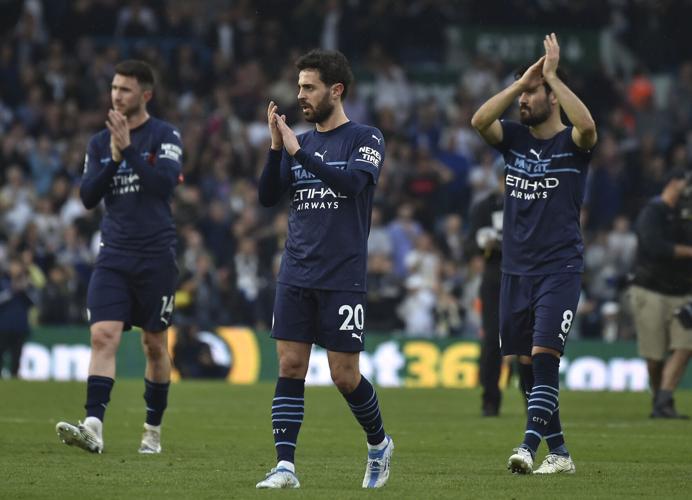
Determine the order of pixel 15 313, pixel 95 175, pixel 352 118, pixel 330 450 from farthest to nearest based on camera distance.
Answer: pixel 352 118, pixel 15 313, pixel 330 450, pixel 95 175

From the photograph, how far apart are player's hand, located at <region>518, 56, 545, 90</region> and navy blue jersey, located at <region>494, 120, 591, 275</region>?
383mm

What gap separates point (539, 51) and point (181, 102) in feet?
26.6

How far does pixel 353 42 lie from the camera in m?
29.9

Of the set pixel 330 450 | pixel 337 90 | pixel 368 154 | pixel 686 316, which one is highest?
pixel 337 90

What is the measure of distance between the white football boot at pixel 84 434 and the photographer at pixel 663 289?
671 centimetres

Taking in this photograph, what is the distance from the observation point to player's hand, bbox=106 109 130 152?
1060 cm

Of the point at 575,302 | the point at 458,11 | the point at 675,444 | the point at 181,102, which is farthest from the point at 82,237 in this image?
the point at 575,302

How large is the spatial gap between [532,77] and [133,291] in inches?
132

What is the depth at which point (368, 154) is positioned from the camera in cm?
888

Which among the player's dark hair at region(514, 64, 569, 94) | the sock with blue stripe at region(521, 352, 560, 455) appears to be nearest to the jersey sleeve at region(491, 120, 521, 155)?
the player's dark hair at region(514, 64, 569, 94)

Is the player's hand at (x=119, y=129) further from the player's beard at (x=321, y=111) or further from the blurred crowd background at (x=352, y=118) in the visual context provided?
the blurred crowd background at (x=352, y=118)

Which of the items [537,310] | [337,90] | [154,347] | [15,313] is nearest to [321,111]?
[337,90]

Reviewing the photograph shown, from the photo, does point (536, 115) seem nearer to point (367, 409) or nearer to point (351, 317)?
point (351, 317)

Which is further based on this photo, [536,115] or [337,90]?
[536,115]
